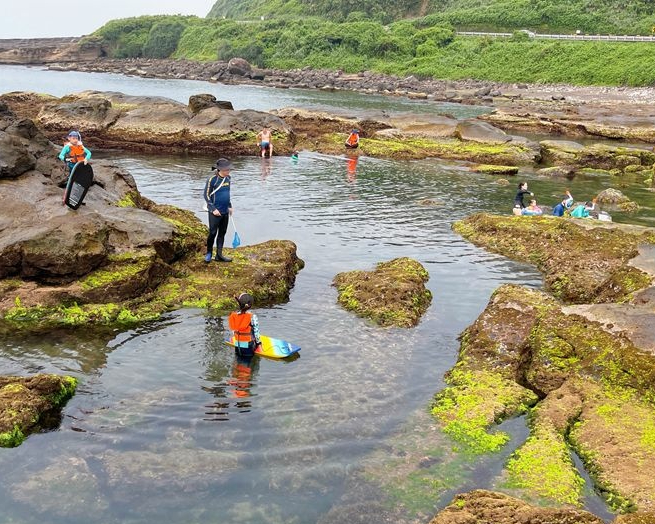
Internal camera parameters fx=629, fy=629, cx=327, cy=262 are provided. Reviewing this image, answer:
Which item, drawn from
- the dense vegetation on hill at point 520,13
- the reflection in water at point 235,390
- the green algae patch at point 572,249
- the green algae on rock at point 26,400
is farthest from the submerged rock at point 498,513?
the dense vegetation on hill at point 520,13

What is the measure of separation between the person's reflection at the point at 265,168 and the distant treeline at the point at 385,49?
7205 centimetres

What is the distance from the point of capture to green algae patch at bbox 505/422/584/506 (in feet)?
31.7

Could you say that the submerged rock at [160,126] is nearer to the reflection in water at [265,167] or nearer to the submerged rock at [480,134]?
Answer: the reflection in water at [265,167]

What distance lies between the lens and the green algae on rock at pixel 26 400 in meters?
10.5

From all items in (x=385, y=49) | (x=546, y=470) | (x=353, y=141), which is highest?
(x=385, y=49)

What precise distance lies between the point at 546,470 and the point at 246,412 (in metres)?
5.40

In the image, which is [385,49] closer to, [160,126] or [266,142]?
[160,126]

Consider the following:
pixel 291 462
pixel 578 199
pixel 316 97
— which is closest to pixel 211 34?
pixel 316 97

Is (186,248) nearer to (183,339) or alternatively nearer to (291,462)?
(183,339)

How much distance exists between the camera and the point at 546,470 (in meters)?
10.1

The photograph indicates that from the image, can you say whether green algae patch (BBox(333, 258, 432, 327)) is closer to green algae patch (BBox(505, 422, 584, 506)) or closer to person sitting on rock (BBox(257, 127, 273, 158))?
green algae patch (BBox(505, 422, 584, 506))

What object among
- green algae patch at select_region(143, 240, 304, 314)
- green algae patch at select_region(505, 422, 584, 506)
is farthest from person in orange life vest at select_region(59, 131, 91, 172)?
green algae patch at select_region(505, 422, 584, 506)

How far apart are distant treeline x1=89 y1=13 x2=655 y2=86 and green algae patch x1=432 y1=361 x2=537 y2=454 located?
9193cm

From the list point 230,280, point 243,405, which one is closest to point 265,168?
point 230,280
